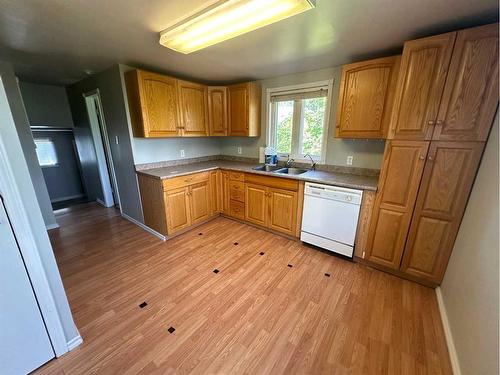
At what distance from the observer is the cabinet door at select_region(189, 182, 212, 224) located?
300 cm

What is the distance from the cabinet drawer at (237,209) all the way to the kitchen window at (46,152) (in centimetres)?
399

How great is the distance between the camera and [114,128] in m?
2.96

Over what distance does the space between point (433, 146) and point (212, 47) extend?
7.43 ft

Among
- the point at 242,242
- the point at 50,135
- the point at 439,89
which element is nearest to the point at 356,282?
the point at 242,242

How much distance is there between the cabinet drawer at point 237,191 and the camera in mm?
3158

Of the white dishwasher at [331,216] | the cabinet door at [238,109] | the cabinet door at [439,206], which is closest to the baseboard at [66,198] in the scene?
the cabinet door at [238,109]

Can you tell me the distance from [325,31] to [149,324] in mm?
2817

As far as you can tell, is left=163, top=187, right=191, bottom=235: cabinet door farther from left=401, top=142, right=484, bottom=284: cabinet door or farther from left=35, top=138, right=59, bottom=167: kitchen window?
left=35, top=138, right=59, bottom=167: kitchen window

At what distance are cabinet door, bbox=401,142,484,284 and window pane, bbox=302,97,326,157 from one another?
1.35 m

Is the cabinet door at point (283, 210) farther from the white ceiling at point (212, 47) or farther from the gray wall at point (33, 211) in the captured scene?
the gray wall at point (33, 211)

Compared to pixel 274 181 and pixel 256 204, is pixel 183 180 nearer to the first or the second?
pixel 256 204

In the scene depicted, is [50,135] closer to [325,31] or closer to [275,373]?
[325,31]

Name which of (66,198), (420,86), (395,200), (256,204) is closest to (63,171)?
(66,198)

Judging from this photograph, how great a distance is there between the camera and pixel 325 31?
5.58ft
